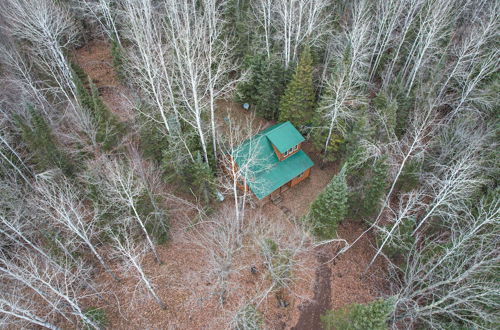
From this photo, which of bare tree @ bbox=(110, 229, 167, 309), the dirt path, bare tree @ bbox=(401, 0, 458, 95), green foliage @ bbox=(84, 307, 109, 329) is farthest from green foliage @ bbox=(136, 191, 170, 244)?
bare tree @ bbox=(401, 0, 458, 95)

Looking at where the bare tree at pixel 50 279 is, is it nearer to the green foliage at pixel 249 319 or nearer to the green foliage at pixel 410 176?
the green foliage at pixel 249 319

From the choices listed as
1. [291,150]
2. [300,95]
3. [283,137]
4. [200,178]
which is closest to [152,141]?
[200,178]

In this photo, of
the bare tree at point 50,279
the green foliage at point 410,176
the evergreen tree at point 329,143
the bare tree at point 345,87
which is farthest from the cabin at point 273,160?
the bare tree at point 50,279

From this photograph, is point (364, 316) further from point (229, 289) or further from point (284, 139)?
point (284, 139)

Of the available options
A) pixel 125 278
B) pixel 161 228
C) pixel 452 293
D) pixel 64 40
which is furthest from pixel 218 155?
pixel 64 40

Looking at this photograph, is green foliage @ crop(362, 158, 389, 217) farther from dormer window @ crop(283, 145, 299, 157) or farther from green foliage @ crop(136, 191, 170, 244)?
green foliage @ crop(136, 191, 170, 244)

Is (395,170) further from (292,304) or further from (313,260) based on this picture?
(292,304)
